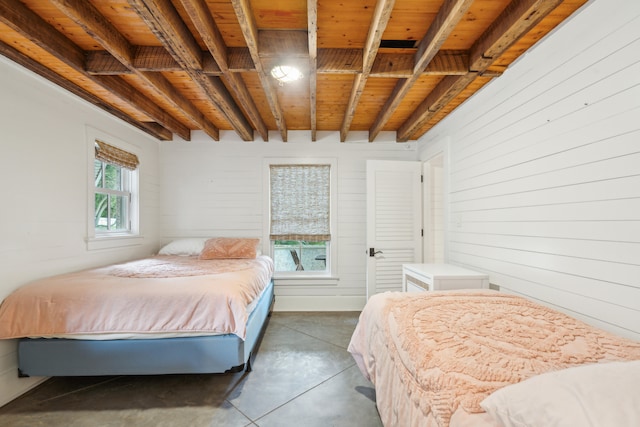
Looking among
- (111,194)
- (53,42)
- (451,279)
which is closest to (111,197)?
(111,194)

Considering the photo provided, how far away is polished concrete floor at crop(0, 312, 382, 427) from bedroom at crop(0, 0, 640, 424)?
40cm

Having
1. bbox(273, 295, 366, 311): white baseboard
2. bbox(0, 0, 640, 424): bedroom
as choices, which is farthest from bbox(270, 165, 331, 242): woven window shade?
bbox(0, 0, 640, 424): bedroom

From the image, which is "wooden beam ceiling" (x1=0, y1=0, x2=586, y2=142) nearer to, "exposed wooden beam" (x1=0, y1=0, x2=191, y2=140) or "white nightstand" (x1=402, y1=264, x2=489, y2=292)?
"exposed wooden beam" (x1=0, y1=0, x2=191, y2=140)

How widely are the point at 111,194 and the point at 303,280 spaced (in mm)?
2520

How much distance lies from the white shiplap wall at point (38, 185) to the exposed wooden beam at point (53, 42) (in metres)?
0.48

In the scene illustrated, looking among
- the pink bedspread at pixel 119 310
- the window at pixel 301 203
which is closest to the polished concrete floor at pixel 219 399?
the pink bedspread at pixel 119 310

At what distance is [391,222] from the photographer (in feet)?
11.6

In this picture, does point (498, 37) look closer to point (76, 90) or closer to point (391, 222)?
point (391, 222)

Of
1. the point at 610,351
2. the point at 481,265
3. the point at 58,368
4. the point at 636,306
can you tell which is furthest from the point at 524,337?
the point at 58,368

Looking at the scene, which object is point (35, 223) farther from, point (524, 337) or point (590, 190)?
point (590, 190)

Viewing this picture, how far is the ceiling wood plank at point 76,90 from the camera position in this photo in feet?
6.34

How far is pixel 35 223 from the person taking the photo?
84.5 inches

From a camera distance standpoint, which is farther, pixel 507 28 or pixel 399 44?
pixel 399 44

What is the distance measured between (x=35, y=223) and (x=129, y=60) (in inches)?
57.6
